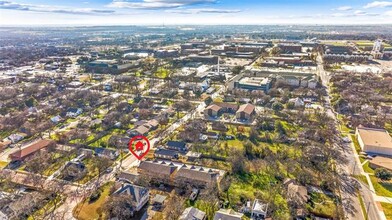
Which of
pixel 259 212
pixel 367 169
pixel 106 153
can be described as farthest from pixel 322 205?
pixel 106 153

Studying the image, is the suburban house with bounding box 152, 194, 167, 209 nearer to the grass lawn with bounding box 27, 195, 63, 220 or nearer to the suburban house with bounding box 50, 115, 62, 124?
the grass lawn with bounding box 27, 195, 63, 220

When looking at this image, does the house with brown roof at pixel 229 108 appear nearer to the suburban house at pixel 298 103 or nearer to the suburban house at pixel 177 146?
the suburban house at pixel 298 103

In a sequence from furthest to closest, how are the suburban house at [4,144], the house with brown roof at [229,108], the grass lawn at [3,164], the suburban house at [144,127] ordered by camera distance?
the house with brown roof at [229,108] < the suburban house at [144,127] < the suburban house at [4,144] < the grass lawn at [3,164]

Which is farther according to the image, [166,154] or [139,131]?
[139,131]

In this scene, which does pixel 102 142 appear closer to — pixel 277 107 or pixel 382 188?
pixel 277 107

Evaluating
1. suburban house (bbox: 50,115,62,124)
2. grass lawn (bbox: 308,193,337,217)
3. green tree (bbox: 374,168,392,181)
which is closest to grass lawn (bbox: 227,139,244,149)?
grass lawn (bbox: 308,193,337,217)

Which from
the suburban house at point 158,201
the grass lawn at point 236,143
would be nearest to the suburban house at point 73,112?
the grass lawn at point 236,143

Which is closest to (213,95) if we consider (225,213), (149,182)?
(149,182)
